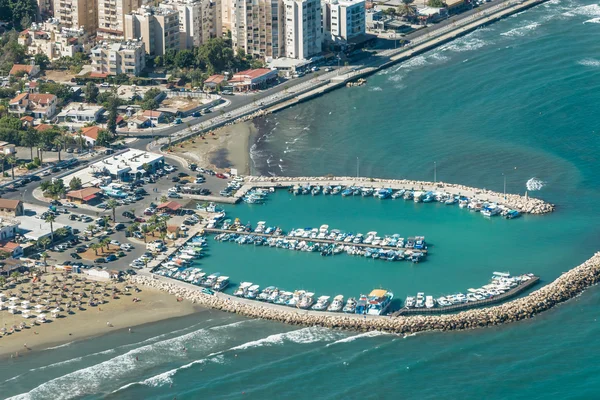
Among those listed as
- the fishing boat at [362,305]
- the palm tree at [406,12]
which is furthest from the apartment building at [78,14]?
the fishing boat at [362,305]

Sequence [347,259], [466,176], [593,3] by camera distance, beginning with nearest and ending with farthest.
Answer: [347,259]
[466,176]
[593,3]

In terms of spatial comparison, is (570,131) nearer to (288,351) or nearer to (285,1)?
(285,1)

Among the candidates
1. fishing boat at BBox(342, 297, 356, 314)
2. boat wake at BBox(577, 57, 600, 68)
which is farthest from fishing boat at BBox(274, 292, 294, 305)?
boat wake at BBox(577, 57, 600, 68)

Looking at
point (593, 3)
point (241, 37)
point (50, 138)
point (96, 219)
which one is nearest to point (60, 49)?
point (241, 37)

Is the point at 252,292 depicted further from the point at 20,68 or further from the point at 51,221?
the point at 20,68

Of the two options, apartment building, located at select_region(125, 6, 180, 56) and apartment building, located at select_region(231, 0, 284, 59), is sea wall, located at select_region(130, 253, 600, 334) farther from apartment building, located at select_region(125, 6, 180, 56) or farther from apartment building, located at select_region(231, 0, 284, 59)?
apartment building, located at select_region(231, 0, 284, 59)

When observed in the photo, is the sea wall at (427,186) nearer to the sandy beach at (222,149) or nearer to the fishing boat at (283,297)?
the sandy beach at (222,149)

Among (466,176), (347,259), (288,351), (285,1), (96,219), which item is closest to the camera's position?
(288,351)
